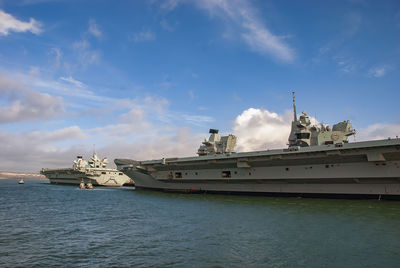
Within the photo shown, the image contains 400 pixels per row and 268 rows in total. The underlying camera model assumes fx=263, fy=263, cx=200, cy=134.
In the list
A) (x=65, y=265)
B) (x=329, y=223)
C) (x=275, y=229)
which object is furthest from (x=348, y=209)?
(x=65, y=265)

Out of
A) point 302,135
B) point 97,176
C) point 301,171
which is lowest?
point 97,176

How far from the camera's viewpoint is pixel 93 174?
46.7m

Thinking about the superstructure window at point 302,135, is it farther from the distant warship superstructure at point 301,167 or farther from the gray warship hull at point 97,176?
the gray warship hull at point 97,176

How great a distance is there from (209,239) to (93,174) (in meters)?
43.3

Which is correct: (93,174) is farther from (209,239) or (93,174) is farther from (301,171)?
(209,239)

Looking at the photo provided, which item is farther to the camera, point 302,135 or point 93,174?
point 93,174

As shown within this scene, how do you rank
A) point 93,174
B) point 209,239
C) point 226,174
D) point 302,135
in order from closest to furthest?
point 209,239, point 302,135, point 226,174, point 93,174

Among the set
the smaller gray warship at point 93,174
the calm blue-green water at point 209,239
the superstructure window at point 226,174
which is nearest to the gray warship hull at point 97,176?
the smaller gray warship at point 93,174

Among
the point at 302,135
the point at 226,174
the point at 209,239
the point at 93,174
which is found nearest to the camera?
the point at 209,239

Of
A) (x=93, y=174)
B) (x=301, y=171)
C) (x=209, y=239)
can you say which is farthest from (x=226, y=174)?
(x=93, y=174)

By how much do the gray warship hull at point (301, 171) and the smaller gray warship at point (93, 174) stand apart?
83.8 feet

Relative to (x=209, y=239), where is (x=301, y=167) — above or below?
above

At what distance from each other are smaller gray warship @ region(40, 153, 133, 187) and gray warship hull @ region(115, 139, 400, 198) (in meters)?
25.6

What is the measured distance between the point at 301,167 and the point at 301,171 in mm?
269
